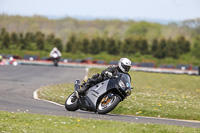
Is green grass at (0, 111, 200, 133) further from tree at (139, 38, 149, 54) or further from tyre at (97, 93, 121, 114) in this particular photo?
tree at (139, 38, 149, 54)

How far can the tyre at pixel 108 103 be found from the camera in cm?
1178

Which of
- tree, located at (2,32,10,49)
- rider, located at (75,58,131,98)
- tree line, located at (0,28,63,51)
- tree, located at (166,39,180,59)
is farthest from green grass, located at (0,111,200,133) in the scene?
tree, located at (2,32,10,49)

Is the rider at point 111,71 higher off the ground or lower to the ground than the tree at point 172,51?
higher

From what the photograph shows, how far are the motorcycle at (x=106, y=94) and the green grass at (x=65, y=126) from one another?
5.70 ft

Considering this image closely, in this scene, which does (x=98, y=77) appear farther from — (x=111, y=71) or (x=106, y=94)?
(x=106, y=94)

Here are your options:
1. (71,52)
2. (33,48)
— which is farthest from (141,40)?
(33,48)

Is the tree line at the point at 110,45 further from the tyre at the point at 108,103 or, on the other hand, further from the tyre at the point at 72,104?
the tyre at the point at 108,103

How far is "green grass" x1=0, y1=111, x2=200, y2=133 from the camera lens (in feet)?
29.0

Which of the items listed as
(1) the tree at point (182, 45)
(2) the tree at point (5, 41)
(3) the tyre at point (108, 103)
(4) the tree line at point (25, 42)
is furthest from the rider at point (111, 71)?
(1) the tree at point (182, 45)

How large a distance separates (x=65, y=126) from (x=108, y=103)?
9.27ft

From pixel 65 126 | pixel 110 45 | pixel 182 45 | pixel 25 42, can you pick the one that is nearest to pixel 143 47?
pixel 110 45

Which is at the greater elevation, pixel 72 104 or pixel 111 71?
pixel 111 71

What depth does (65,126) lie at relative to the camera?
370 inches

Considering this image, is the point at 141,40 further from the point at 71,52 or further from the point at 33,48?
the point at 33,48
